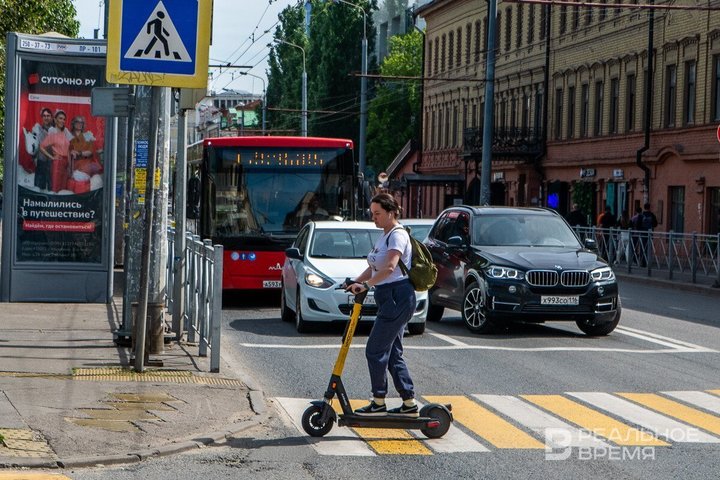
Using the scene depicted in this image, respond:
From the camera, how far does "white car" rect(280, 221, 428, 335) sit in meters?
17.6

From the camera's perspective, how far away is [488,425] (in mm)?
10438

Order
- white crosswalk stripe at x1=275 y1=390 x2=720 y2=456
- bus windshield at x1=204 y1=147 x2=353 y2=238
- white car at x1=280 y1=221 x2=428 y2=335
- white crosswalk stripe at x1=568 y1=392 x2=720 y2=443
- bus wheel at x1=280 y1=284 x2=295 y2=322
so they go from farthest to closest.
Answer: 1. bus windshield at x1=204 y1=147 x2=353 y2=238
2. bus wheel at x1=280 y1=284 x2=295 y2=322
3. white car at x1=280 y1=221 x2=428 y2=335
4. white crosswalk stripe at x1=568 y1=392 x2=720 y2=443
5. white crosswalk stripe at x1=275 y1=390 x2=720 y2=456

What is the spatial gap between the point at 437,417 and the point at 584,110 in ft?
153

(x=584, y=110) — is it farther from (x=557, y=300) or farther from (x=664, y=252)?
(x=557, y=300)

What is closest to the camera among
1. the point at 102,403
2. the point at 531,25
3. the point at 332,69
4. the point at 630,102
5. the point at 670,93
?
the point at 102,403

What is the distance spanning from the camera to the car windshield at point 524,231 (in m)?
19.0

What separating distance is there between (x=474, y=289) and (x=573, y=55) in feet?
129

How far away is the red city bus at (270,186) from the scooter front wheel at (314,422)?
13.1 metres

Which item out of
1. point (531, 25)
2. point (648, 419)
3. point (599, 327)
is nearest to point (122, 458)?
point (648, 419)

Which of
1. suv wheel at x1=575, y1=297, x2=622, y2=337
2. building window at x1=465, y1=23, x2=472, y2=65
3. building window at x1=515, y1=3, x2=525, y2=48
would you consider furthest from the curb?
building window at x1=465, y1=23, x2=472, y2=65

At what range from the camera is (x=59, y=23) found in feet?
115

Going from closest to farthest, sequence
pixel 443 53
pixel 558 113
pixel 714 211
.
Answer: pixel 714 211 < pixel 558 113 < pixel 443 53

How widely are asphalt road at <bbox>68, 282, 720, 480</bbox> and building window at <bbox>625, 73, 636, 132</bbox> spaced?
30266 mm

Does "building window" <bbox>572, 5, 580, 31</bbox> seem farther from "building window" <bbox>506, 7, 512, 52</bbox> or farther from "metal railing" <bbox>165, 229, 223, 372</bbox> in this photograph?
"metal railing" <bbox>165, 229, 223, 372</bbox>
